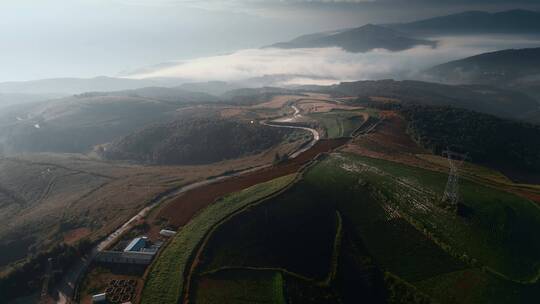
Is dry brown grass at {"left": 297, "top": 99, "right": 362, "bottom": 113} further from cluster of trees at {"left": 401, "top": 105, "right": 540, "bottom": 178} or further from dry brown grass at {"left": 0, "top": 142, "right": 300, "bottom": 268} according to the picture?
dry brown grass at {"left": 0, "top": 142, "right": 300, "bottom": 268}

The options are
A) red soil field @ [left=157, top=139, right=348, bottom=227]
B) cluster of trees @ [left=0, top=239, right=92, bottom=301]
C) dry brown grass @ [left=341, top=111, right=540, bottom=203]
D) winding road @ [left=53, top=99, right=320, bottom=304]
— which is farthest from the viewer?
dry brown grass @ [left=341, top=111, right=540, bottom=203]

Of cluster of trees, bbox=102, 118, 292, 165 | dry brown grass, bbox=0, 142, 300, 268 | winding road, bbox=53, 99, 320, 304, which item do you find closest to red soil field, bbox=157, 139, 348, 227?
winding road, bbox=53, 99, 320, 304

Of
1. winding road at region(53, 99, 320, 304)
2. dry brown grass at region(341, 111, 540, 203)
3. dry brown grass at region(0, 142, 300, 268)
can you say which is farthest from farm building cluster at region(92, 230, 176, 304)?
dry brown grass at region(341, 111, 540, 203)

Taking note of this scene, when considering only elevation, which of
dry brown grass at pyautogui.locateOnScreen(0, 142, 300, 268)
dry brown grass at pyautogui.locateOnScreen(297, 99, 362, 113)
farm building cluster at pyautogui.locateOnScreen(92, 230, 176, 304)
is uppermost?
dry brown grass at pyautogui.locateOnScreen(297, 99, 362, 113)

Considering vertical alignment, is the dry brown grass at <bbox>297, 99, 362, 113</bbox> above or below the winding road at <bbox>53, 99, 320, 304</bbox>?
above

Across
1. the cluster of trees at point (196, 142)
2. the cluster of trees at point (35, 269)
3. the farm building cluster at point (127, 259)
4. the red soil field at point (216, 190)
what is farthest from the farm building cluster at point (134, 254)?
the cluster of trees at point (196, 142)

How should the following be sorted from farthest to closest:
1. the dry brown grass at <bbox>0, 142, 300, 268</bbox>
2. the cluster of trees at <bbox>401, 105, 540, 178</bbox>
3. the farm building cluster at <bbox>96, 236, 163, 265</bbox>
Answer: the cluster of trees at <bbox>401, 105, 540, 178</bbox> < the dry brown grass at <bbox>0, 142, 300, 268</bbox> < the farm building cluster at <bbox>96, 236, 163, 265</bbox>

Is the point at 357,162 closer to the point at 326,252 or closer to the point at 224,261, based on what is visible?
the point at 326,252

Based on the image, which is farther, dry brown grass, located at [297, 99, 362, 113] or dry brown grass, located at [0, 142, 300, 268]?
dry brown grass, located at [297, 99, 362, 113]
